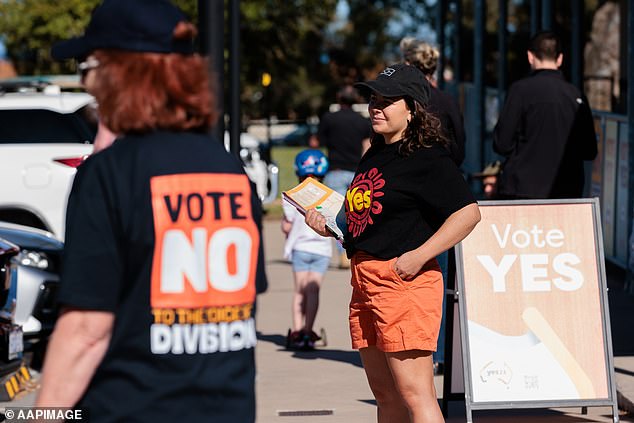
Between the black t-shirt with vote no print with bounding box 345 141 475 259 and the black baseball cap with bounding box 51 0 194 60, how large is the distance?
2227 millimetres

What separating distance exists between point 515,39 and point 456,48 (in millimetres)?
7229

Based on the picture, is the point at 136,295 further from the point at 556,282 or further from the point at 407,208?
the point at 556,282

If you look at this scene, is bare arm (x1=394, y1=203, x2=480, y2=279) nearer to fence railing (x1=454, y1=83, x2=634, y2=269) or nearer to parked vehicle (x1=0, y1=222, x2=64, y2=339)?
parked vehicle (x1=0, y1=222, x2=64, y2=339)

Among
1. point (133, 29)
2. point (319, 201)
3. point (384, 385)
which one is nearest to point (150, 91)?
point (133, 29)

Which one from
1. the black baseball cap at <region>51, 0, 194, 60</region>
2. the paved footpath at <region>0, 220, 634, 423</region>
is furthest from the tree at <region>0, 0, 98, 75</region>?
the black baseball cap at <region>51, 0, 194, 60</region>

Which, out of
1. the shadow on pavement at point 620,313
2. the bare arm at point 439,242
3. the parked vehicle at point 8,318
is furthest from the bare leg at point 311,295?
the bare arm at point 439,242

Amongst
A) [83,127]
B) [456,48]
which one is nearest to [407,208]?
[83,127]

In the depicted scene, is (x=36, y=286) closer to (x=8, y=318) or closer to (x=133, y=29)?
(x=8, y=318)

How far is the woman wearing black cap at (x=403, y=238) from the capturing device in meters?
5.09

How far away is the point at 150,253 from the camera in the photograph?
281 cm

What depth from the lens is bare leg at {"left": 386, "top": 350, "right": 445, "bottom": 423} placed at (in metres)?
5.05

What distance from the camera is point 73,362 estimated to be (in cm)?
276

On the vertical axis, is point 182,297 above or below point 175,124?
below

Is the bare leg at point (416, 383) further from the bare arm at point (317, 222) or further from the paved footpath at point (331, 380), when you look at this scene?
the paved footpath at point (331, 380)
